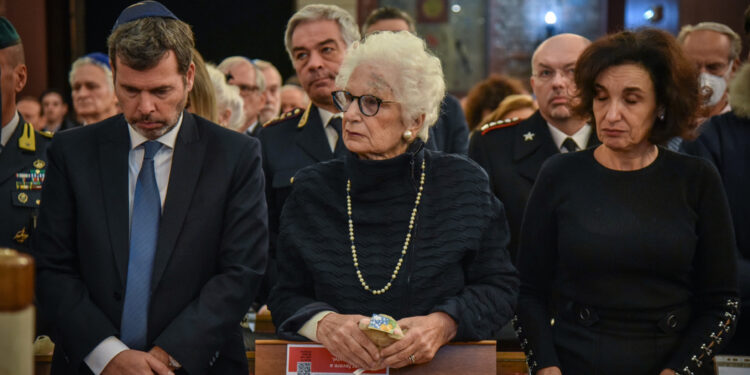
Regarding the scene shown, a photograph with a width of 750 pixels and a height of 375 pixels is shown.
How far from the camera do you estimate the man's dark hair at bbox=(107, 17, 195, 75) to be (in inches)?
90.4

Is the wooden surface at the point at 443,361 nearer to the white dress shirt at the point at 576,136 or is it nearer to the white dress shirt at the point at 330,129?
the white dress shirt at the point at 330,129

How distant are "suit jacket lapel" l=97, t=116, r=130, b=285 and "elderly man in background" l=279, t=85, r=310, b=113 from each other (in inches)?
174

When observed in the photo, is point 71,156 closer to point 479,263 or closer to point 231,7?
point 479,263

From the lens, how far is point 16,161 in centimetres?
282

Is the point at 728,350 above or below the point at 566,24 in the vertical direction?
below

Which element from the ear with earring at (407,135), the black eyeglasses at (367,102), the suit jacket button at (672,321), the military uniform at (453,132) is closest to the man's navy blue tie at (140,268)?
the black eyeglasses at (367,102)

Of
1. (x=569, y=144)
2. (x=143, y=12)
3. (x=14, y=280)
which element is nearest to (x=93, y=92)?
(x=143, y=12)

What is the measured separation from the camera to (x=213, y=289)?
7.48 ft

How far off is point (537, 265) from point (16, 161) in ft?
6.01

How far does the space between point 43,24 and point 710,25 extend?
843 centimetres

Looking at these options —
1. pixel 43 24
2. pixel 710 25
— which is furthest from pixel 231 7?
pixel 710 25

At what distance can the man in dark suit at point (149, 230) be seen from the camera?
2219mm

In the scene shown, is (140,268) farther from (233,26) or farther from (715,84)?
(233,26)

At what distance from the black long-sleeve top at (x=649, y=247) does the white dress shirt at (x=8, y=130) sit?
1.90m
